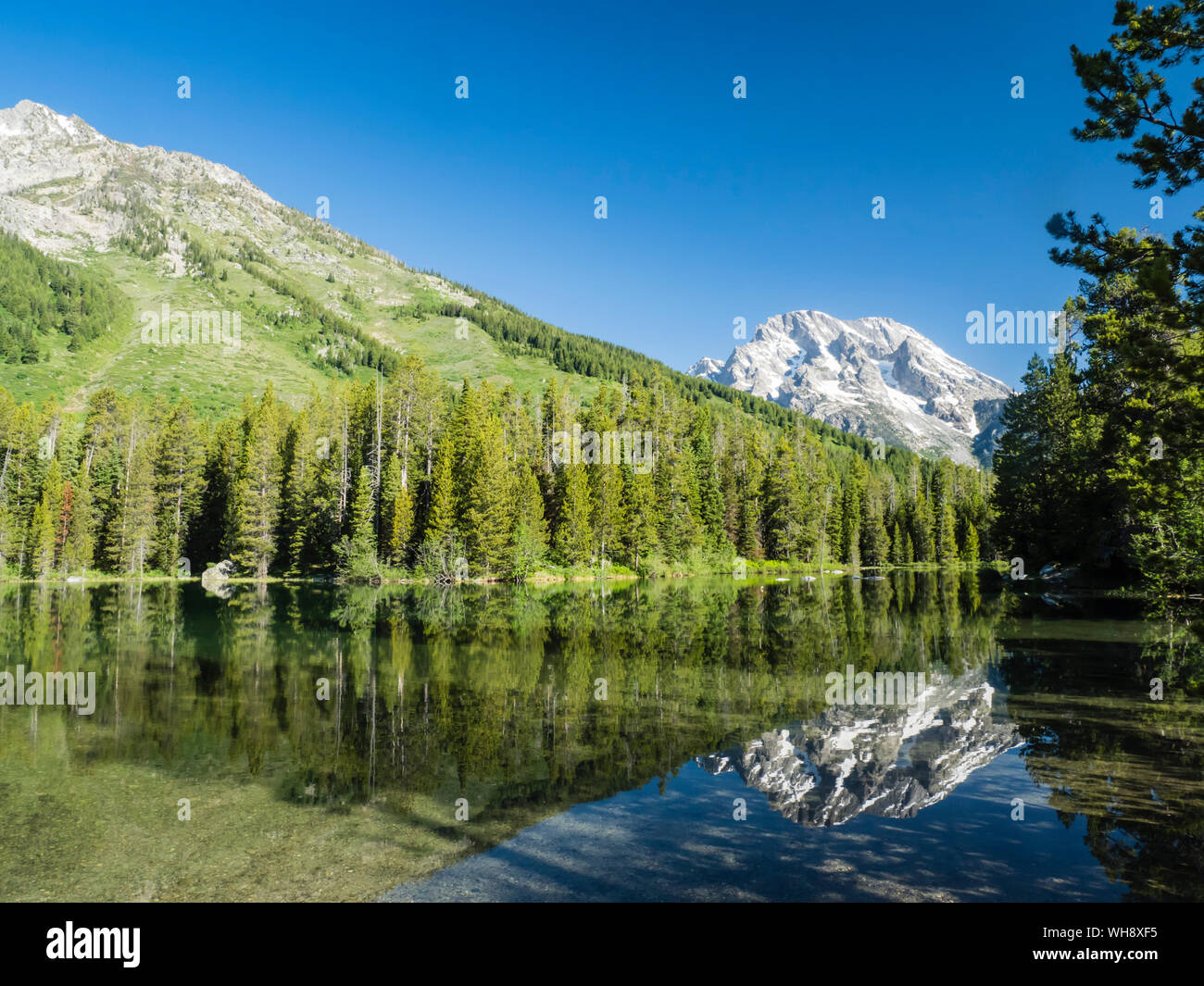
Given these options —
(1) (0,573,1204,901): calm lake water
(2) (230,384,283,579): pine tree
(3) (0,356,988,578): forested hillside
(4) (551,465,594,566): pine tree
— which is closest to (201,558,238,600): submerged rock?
(2) (230,384,283,579): pine tree

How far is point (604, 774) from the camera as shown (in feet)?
33.3

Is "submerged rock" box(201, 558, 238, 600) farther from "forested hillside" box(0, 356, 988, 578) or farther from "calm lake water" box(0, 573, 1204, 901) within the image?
Answer: "calm lake water" box(0, 573, 1204, 901)

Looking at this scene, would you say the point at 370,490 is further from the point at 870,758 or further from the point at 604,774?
the point at 870,758

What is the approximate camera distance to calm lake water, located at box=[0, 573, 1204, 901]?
6.91 metres

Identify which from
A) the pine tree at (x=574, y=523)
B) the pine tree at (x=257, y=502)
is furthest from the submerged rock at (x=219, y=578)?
the pine tree at (x=574, y=523)

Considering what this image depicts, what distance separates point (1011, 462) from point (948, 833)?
56842 millimetres

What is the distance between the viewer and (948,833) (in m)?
8.02

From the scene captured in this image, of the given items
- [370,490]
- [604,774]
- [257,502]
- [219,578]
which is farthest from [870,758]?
[257,502]

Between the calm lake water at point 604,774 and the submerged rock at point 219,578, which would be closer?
the calm lake water at point 604,774

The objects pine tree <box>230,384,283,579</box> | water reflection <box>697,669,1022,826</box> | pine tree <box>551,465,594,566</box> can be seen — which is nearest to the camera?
water reflection <box>697,669,1022,826</box>

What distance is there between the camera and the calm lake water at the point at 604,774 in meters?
6.91

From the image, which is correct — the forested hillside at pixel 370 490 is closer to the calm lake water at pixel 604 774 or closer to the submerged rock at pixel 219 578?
the submerged rock at pixel 219 578
